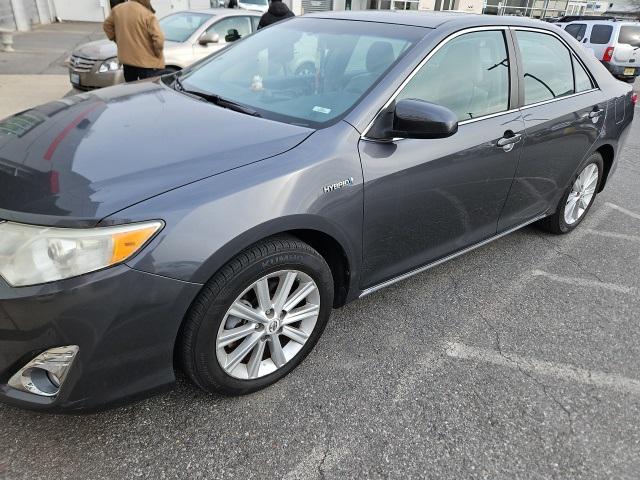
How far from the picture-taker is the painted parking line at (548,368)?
243cm


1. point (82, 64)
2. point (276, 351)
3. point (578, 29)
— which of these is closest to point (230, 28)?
point (82, 64)

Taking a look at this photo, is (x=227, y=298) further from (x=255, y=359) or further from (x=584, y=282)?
(x=584, y=282)

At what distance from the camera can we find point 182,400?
2.14 m

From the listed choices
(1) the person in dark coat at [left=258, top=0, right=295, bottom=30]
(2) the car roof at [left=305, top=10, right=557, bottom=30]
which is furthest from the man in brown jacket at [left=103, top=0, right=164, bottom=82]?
(2) the car roof at [left=305, top=10, right=557, bottom=30]

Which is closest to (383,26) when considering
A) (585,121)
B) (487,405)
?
(585,121)

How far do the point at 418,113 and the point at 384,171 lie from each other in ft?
0.98

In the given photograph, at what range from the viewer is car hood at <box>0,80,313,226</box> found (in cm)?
170

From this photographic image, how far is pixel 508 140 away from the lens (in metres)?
2.83

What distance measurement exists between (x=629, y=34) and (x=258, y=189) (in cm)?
1554

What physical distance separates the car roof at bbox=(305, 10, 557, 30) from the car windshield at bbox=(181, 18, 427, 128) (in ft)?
0.26

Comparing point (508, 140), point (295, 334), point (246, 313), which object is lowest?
point (295, 334)

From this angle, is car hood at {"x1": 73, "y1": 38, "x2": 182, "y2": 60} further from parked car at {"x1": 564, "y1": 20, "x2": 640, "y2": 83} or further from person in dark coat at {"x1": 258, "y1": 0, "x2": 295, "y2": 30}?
parked car at {"x1": 564, "y1": 20, "x2": 640, "y2": 83}

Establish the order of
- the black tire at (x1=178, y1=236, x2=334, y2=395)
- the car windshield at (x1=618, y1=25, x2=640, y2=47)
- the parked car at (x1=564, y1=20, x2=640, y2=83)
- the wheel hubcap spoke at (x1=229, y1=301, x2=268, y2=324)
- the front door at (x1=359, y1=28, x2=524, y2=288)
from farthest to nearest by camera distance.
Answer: the car windshield at (x1=618, y1=25, x2=640, y2=47) → the parked car at (x1=564, y1=20, x2=640, y2=83) → the front door at (x1=359, y1=28, x2=524, y2=288) → the wheel hubcap spoke at (x1=229, y1=301, x2=268, y2=324) → the black tire at (x1=178, y1=236, x2=334, y2=395)

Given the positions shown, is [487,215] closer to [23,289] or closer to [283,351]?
[283,351]
